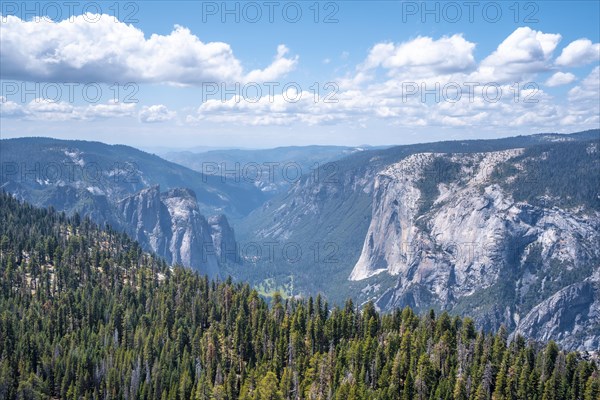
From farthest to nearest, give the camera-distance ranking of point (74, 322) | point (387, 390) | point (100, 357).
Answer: point (74, 322), point (100, 357), point (387, 390)

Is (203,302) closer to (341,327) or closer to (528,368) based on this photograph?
(341,327)

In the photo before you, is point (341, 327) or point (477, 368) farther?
point (341, 327)

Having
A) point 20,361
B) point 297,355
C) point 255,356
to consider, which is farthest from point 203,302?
point 20,361

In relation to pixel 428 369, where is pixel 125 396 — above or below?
below

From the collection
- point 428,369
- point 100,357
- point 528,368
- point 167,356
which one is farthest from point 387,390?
point 100,357

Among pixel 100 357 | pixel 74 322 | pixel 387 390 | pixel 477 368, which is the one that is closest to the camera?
pixel 387 390

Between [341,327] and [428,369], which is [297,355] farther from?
[428,369]
